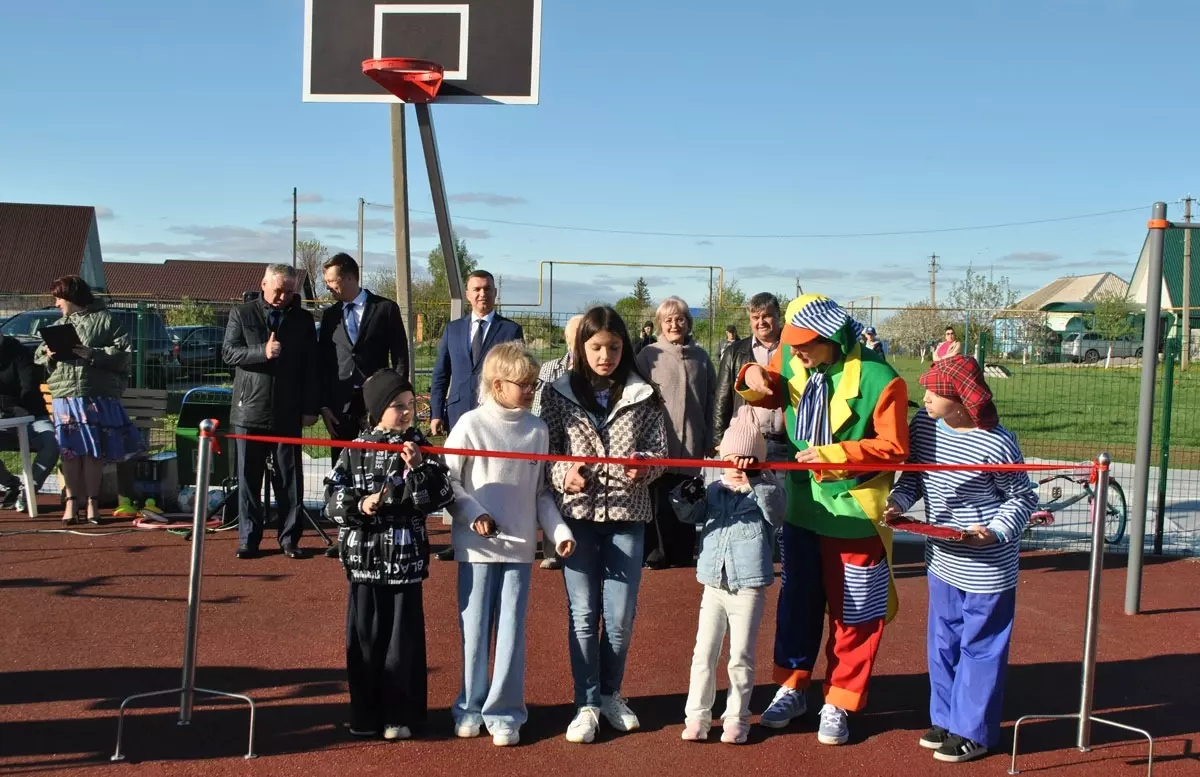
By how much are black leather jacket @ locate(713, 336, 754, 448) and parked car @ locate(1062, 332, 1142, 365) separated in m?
6.83

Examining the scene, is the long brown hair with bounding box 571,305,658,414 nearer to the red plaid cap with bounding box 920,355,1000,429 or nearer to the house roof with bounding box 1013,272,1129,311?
the red plaid cap with bounding box 920,355,1000,429

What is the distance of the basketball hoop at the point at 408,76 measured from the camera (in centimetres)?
840

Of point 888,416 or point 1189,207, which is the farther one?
point 1189,207

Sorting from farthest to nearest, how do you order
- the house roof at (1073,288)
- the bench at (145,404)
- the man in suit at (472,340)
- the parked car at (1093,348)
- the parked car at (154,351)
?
the house roof at (1073,288), the parked car at (1093,348), the parked car at (154,351), the bench at (145,404), the man in suit at (472,340)

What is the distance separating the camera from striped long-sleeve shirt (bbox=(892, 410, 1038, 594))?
429 centimetres

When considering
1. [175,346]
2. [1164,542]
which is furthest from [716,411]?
[175,346]

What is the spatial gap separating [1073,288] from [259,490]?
10436 cm

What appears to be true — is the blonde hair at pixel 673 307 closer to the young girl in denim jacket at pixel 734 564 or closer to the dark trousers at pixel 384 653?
the young girl in denim jacket at pixel 734 564

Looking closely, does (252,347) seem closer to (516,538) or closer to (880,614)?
(516,538)

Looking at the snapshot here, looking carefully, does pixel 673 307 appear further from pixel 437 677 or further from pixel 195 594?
pixel 195 594

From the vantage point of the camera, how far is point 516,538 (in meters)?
4.44

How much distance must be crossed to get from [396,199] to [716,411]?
3.36 metres

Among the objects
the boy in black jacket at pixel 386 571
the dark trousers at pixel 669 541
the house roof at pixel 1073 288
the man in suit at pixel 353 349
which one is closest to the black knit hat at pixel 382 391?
the boy in black jacket at pixel 386 571

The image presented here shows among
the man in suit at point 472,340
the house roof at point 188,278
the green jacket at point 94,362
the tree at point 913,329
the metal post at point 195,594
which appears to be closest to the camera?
the metal post at point 195,594
